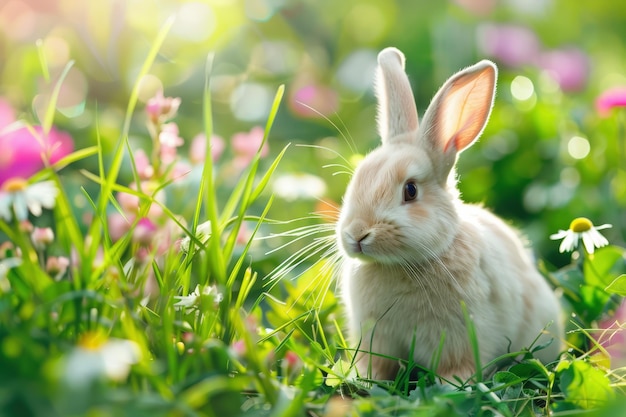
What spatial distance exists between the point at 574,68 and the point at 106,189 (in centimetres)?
448

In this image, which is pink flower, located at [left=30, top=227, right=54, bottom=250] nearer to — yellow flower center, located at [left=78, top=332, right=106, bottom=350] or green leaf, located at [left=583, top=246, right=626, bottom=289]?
yellow flower center, located at [left=78, top=332, right=106, bottom=350]

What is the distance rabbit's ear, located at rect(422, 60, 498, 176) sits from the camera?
2189mm

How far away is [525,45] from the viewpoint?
5.48 meters

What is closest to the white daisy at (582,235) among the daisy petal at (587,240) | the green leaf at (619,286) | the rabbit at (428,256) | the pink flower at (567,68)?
the daisy petal at (587,240)

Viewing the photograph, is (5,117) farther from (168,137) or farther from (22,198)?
(22,198)

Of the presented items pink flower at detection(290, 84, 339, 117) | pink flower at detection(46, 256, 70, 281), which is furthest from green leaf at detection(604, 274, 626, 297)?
pink flower at detection(290, 84, 339, 117)

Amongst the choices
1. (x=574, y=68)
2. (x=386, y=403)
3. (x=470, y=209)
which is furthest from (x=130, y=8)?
(x=386, y=403)

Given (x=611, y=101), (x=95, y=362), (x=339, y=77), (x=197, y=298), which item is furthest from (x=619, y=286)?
(x=339, y=77)

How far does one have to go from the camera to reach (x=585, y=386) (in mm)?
1682

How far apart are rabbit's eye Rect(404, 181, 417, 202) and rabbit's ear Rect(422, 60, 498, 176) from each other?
6.0 inches

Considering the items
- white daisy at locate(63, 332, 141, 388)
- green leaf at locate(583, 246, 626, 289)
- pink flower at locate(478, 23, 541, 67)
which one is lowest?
green leaf at locate(583, 246, 626, 289)

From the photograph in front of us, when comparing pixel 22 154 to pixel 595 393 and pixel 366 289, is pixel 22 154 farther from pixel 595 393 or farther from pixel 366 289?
pixel 595 393

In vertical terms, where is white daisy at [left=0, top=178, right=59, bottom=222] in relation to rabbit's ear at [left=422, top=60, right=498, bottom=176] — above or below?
below

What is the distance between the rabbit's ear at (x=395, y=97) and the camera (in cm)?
236
